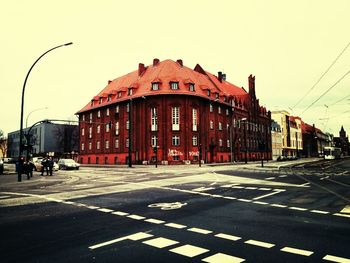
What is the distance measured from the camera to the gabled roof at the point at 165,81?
49094 millimetres

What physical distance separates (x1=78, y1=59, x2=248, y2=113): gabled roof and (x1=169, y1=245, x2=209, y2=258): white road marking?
141 feet

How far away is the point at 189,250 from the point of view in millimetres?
4824

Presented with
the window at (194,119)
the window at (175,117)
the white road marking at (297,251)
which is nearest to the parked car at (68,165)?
the window at (175,117)

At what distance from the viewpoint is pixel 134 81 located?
56.3 meters

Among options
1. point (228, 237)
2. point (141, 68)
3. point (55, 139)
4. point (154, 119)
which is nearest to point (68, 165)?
point (154, 119)

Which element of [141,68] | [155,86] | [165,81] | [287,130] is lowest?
[287,130]

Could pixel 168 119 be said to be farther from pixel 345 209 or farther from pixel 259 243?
pixel 259 243

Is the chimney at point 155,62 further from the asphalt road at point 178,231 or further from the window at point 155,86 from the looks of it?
the asphalt road at point 178,231

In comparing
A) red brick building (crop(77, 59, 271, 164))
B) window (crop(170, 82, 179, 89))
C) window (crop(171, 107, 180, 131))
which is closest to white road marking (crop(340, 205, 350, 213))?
red brick building (crop(77, 59, 271, 164))

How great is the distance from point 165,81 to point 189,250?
46115 millimetres

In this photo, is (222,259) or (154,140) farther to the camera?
→ (154,140)

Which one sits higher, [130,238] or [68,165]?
[68,165]

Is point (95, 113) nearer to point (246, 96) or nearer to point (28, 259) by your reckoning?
point (246, 96)

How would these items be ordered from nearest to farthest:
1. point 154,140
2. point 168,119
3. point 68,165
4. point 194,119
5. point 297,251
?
point 297,251 → point 68,165 → point 168,119 → point 154,140 → point 194,119
